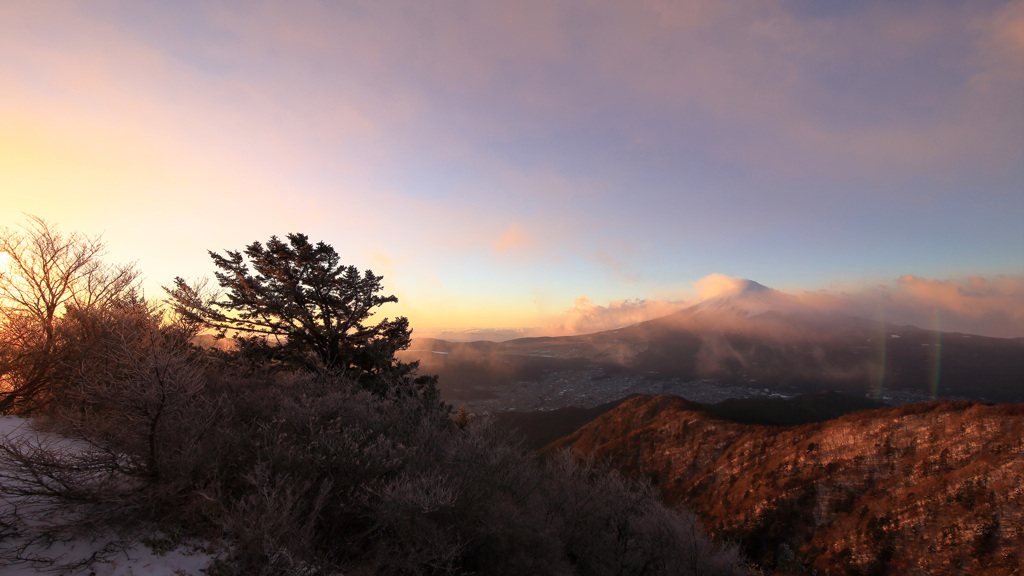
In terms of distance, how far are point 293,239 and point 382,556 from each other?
16.0 m

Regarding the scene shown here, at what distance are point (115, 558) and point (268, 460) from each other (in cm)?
226

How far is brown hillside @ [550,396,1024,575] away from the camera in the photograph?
16.9 m

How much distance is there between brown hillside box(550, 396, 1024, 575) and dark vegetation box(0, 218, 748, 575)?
34.9ft

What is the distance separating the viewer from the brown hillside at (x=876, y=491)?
16859 mm

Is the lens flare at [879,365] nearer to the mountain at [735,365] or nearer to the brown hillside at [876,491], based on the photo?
the mountain at [735,365]

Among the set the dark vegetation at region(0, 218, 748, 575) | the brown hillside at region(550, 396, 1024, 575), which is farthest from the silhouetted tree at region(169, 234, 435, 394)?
the brown hillside at region(550, 396, 1024, 575)

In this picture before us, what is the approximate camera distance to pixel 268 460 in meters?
6.90

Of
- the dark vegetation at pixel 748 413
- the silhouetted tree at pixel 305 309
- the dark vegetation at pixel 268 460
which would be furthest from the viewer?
the dark vegetation at pixel 748 413

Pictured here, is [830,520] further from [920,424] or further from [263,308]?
[263,308]

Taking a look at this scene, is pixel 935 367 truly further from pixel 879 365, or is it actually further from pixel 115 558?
pixel 115 558

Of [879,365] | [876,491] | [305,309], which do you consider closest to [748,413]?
[876,491]

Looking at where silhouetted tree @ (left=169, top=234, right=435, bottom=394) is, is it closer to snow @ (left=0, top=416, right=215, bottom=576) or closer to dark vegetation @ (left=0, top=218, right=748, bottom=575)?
dark vegetation @ (left=0, top=218, right=748, bottom=575)

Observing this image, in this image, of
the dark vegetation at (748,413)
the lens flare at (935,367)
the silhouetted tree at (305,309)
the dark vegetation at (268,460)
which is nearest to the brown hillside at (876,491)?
the dark vegetation at (268,460)

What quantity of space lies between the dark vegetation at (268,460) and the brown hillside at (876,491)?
1065 centimetres
